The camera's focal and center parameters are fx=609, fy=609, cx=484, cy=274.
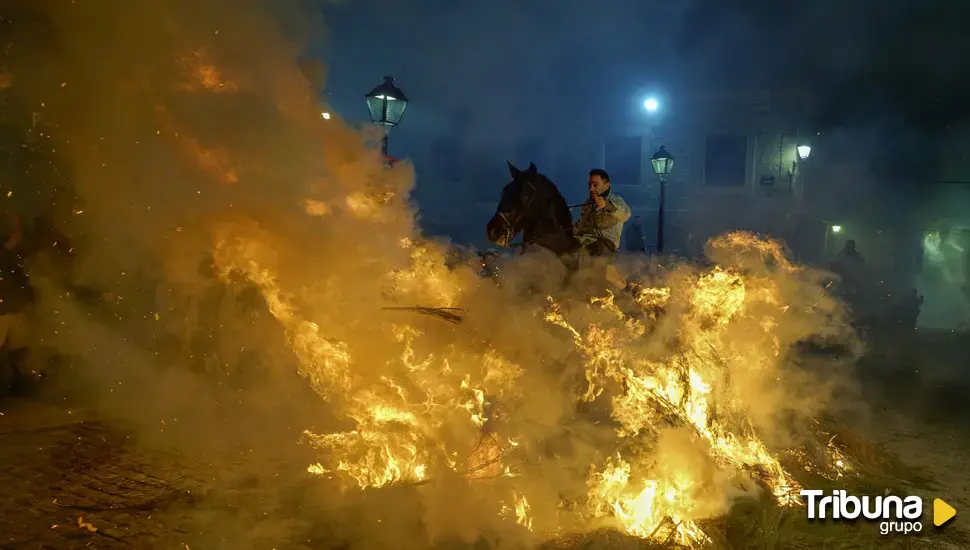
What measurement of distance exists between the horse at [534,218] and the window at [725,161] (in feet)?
60.2

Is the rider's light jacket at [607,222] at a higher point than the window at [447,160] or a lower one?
lower

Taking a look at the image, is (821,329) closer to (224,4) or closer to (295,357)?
(295,357)

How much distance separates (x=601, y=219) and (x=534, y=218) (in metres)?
0.88

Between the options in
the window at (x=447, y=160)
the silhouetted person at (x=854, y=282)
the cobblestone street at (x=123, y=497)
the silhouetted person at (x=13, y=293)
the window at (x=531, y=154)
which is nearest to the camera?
the cobblestone street at (x=123, y=497)

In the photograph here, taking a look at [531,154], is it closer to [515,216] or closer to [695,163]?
[695,163]

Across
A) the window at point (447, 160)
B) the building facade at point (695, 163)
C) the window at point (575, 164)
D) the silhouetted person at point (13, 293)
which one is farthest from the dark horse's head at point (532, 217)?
the window at point (575, 164)

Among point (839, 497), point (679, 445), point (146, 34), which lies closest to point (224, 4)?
point (146, 34)

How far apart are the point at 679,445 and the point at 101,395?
6100 millimetres

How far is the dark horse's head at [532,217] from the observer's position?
636 cm

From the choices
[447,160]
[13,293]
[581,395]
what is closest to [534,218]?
[581,395]

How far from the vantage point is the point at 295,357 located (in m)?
5.97

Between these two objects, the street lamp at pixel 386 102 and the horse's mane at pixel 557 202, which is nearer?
the horse's mane at pixel 557 202

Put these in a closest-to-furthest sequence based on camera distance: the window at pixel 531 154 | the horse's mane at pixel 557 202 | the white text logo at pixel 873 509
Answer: the white text logo at pixel 873 509, the horse's mane at pixel 557 202, the window at pixel 531 154

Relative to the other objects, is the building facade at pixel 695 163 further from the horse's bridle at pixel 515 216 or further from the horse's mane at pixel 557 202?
the horse's bridle at pixel 515 216
